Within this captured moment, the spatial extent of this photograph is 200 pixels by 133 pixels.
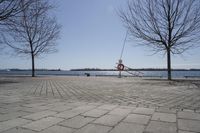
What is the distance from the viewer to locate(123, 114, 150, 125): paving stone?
3652 mm

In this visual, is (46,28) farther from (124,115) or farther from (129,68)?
(124,115)

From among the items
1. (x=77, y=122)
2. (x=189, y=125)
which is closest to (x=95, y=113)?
(x=77, y=122)

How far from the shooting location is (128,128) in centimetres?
325

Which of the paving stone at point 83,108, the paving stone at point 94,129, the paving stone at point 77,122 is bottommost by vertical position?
the paving stone at point 94,129

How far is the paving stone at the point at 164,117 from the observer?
12.4ft

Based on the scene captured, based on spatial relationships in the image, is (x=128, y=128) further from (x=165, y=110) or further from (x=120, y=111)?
(x=165, y=110)

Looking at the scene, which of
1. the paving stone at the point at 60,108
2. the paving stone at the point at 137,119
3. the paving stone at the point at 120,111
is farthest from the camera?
the paving stone at the point at 60,108

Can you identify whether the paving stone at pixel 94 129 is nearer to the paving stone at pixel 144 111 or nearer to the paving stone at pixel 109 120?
the paving stone at pixel 109 120

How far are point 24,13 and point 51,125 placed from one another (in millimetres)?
9600

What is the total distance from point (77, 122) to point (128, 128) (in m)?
0.94

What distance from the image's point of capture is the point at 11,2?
34.8 feet

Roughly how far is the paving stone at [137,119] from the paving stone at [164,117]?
6.8 inches

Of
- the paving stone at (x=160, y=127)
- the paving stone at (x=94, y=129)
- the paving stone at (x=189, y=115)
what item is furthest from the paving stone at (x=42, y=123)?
the paving stone at (x=189, y=115)

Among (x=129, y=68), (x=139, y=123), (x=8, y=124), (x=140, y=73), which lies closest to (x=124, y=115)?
(x=139, y=123)
